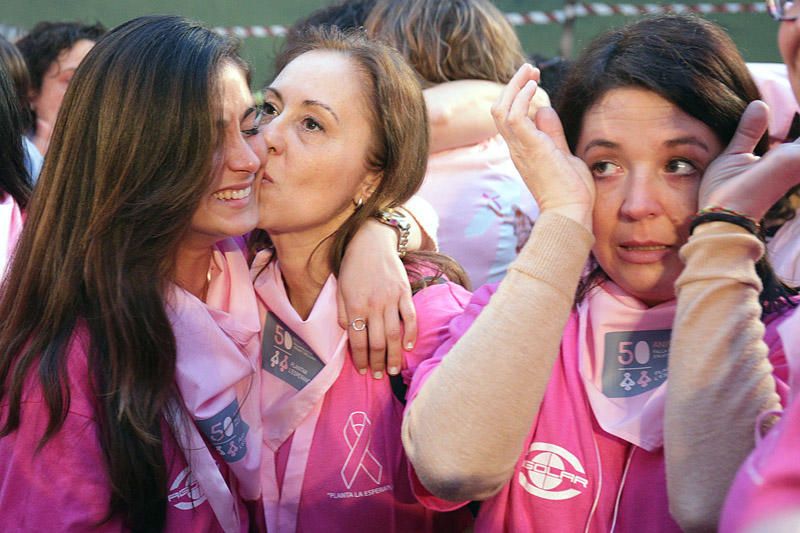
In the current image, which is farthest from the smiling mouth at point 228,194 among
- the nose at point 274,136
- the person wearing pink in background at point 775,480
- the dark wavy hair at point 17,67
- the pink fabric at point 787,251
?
the dark wavy hair at point 17,67

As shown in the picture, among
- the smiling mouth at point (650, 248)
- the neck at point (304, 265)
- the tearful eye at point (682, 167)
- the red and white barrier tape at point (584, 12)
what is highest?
the tearful eye at point (682, 167)

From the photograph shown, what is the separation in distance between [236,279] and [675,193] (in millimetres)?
1074

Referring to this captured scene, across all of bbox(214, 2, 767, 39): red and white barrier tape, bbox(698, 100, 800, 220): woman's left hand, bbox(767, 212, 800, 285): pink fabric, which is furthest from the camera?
bbox(214, 2, 767, 39): red and white barrier tape

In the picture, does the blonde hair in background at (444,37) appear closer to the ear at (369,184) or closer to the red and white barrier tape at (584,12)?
the ear at (369,184)

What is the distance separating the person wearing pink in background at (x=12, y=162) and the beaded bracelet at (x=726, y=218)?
6.58ft

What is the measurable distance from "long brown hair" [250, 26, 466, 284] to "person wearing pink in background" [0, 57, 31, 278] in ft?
2.90

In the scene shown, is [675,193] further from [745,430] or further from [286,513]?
[286,513]

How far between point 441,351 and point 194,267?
0.74 meters

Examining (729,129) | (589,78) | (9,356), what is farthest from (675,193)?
(9,356)

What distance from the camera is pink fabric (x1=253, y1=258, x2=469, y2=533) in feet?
6.35

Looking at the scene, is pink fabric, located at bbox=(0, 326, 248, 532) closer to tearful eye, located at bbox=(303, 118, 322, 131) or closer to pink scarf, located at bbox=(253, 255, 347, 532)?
pink scarf, located at bbox=(253, 255, 347, 532)

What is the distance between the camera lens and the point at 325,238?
225 cm

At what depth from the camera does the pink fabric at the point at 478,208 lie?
10.1 ft

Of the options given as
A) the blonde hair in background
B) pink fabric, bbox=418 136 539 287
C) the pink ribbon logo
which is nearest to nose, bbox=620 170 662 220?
the pink ribbon logo
